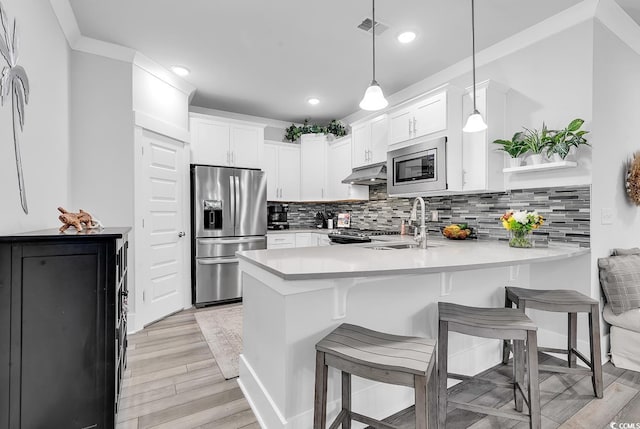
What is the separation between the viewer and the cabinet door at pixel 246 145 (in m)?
4.32

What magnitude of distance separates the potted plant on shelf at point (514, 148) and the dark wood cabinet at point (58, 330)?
9.49 feet

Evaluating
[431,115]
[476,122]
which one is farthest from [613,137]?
[431,115]

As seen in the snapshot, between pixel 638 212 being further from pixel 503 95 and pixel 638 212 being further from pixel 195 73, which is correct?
pixel 195 73

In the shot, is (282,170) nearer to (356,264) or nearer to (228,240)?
(228,240)

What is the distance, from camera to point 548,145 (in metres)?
2.46

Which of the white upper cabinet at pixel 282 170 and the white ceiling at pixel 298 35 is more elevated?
the white ceiling at pixel 298 35

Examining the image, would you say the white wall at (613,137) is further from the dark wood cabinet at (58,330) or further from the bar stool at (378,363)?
the dark wood cabinet at (58,330)

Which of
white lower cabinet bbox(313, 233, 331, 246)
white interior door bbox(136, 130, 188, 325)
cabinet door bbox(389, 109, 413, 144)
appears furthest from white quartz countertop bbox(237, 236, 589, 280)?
white lower cabinet bbox(313, 233, 331, 246)

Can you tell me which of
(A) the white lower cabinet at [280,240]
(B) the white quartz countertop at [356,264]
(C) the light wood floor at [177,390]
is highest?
(B) the white quartz countertop at [356,264]

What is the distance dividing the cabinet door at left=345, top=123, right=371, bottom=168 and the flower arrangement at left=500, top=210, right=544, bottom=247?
2023 millimetres

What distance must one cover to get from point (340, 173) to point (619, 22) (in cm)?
317

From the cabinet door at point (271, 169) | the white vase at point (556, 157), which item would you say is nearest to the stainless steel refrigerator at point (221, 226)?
the cabinet door at point (271, 169)

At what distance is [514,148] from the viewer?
2650mm

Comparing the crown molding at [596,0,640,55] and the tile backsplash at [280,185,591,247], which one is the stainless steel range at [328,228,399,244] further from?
the crown molding at [596,0,640,55]
